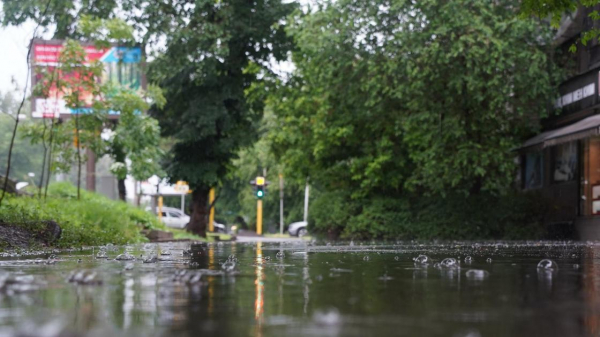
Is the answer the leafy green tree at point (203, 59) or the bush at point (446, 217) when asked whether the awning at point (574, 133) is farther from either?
the leafy green tree at point (203, 59)

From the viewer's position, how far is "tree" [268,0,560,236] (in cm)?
2664

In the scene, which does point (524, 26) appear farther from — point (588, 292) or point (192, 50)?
point (588, 292)

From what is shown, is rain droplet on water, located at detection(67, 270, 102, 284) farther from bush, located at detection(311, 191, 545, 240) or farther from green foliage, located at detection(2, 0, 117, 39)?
green foliage, located at detection(2, 0, 117, 39)

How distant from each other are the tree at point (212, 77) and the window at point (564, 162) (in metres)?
11.1

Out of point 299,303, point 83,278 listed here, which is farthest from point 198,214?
point 299,303

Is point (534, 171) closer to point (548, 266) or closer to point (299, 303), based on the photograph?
point (548, 266)

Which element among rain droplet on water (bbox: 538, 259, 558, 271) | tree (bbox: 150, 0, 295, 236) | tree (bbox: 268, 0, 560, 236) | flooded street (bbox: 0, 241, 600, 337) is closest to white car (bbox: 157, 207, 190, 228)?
tree (bbox: 150, 0, 295, 236)

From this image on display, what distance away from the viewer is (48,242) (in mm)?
13219

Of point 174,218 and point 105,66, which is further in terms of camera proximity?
point 174,218

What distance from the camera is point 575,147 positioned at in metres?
29.5

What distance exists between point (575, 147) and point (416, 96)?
230 inches

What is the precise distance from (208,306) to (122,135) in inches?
923

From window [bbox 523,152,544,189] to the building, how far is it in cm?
114

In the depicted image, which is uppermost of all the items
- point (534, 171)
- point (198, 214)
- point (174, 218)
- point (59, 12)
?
point (59, 12)
